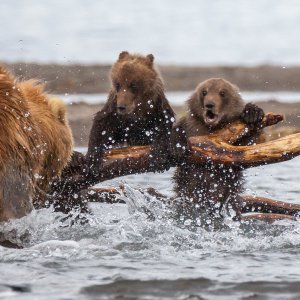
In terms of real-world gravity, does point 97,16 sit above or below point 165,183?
above

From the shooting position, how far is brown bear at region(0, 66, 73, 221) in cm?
823

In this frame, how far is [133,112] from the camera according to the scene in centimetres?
1003

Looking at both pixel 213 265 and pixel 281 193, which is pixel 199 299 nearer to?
pixel 213 265

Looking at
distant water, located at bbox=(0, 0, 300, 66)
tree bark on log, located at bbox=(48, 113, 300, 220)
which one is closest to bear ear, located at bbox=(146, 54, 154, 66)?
tree bark on log, located at bbox=(48, 113, 300, 220)

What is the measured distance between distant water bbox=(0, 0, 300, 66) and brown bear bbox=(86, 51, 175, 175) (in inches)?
350

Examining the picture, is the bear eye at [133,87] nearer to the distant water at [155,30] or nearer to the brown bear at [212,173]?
the brown bear at [212,173]

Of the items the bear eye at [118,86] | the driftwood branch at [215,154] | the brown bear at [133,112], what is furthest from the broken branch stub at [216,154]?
the bear eye at [118,86]

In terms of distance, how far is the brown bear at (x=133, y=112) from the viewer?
389 inches

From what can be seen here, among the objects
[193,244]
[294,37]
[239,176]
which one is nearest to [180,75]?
[294,37]

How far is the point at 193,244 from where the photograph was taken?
29.7 feet

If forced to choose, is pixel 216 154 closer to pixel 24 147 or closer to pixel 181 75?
pixel 24 147

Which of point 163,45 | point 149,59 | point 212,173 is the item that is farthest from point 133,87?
point 163,45

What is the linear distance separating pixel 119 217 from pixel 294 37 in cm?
2077

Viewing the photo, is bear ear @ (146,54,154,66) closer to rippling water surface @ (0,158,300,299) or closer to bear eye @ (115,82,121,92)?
bear eye @ (115,82,121,92)
